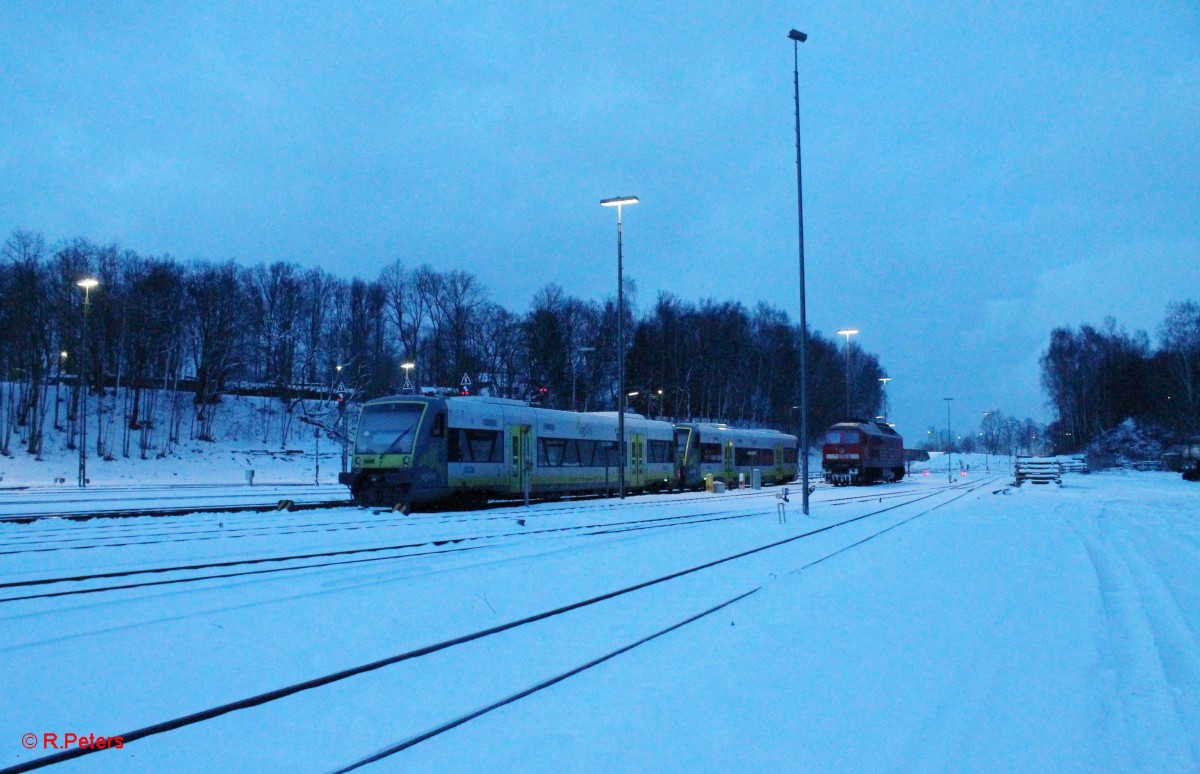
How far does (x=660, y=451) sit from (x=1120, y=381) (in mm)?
78532

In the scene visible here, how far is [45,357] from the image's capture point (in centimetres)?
5531

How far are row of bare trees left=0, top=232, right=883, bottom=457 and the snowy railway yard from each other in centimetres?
3574

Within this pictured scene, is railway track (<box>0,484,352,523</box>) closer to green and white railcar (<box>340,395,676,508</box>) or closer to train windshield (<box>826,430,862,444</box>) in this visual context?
green and white railcar (<box>340,395,676,508</box>)

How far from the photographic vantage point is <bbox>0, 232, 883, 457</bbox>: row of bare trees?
56.0 meters

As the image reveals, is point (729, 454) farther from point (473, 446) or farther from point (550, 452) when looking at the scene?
point (473, 446)

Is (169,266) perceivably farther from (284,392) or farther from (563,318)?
(563,318)

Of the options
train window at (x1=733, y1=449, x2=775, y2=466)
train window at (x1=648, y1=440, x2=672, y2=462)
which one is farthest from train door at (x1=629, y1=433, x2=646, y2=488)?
train window at (x1=733, y1=449, x2=775, y2=466)

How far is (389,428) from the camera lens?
24.7 metres

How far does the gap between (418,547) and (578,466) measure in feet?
59.4

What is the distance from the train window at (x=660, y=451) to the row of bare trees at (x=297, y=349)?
9.43 metres

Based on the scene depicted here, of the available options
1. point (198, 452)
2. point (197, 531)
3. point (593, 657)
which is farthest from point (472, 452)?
point (198, 452)

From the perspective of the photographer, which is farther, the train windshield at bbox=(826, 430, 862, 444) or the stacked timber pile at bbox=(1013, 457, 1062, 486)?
the stacked timber pile at bbox=(1013, 457, 1062, 486)

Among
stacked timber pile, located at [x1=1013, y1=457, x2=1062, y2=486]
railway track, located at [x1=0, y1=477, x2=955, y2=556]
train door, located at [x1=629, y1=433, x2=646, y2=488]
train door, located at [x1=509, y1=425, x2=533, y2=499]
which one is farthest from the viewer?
stacked timber pile, located at [x1=1013, y1=457, x2=1062, y2=486]

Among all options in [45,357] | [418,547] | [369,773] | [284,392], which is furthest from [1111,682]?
[284,392]
